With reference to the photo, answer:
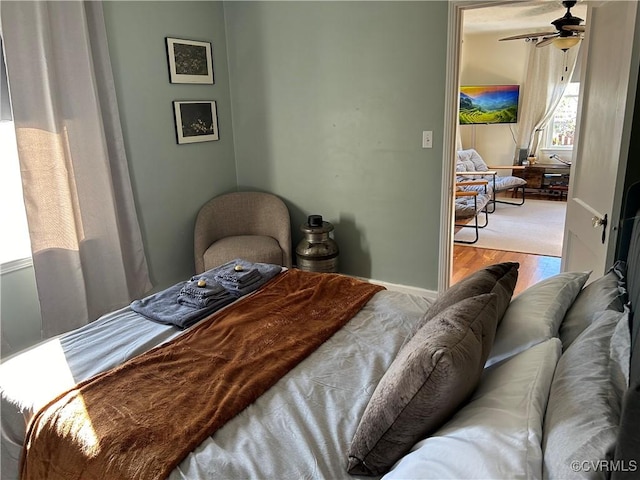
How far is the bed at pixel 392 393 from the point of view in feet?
2.97

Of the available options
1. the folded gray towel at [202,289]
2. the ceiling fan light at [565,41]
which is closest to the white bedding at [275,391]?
the folded gray towel at [202,289]

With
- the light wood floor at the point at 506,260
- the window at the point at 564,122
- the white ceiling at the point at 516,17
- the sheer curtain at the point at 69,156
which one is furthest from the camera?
the window at the point at 564,122

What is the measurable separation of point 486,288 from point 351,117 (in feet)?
7.56

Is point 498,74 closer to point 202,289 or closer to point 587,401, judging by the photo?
point 202,289

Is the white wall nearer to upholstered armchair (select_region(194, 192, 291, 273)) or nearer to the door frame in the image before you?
the door frame

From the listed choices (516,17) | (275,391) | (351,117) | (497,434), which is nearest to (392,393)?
(497,434)

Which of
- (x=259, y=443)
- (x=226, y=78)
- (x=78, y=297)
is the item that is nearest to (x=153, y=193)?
(x=78, y=297)

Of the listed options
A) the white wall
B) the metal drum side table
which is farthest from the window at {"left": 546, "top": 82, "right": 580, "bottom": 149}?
the metal drum side table

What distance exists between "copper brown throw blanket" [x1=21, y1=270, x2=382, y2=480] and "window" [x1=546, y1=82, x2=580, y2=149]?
662 cm

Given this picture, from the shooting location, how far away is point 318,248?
3660mm

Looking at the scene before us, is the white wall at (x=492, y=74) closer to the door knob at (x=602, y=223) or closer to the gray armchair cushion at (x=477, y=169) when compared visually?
the gray armchair cushion at (x=477, y=169)

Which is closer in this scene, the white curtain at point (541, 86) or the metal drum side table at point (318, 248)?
the metal drum side table at point (318, 248)

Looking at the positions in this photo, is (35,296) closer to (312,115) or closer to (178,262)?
(178,262)
